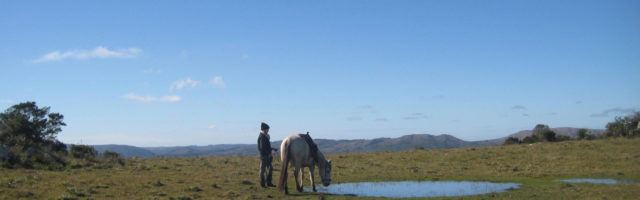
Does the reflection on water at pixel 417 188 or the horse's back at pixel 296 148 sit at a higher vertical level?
the horse's back at pixel 296 148

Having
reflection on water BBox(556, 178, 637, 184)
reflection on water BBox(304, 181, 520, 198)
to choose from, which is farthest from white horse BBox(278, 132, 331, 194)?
reflection on water BBox(556, 178, 637, 184)

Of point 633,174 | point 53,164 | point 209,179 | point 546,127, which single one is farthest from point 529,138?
point 53,164

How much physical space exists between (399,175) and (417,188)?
535cm

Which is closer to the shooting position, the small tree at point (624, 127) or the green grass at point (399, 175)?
the green grass at point (399, 175)

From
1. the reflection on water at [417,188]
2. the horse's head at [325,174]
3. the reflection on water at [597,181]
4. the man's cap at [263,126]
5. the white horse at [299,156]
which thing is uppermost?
the man's cap at [263,126]

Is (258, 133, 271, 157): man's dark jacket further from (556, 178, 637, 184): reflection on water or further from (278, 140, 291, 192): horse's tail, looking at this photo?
(556, 178, 637, 184): reflection on water

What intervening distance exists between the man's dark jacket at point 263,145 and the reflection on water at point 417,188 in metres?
2.43

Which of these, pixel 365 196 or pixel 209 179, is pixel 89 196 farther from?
pixel 365 196

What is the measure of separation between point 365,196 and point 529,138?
40403mm

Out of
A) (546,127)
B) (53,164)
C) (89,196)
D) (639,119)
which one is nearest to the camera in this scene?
(89,196)

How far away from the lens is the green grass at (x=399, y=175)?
14750mm

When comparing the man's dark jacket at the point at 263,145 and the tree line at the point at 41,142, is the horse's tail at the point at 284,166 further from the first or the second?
the tree line at the point at 41,142

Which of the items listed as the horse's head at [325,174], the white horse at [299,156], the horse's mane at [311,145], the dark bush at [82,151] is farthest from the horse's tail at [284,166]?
the dark bush at [82,151]

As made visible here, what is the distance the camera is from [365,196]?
15328 mm
